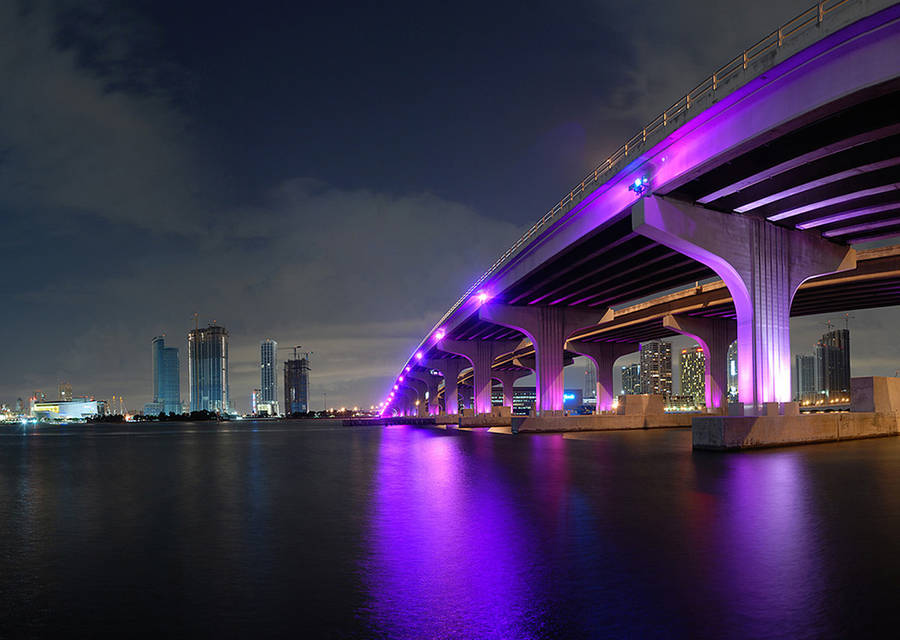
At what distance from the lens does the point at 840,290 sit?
52.4m

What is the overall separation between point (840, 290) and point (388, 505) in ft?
166

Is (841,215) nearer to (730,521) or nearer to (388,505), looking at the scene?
(730,521)

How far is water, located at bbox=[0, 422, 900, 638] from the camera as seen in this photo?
20.5ft

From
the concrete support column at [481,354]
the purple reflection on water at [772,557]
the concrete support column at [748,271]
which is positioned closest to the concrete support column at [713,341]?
the concrete support column at [481,354]

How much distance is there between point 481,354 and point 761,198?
61.6 m

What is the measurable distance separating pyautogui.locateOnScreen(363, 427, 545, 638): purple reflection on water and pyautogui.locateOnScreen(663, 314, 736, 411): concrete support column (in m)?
54.4

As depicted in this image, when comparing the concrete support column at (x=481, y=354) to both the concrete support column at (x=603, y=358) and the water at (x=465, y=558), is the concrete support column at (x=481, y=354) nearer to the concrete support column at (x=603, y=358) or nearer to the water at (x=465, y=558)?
the concrete support column at (x=603, y=358)

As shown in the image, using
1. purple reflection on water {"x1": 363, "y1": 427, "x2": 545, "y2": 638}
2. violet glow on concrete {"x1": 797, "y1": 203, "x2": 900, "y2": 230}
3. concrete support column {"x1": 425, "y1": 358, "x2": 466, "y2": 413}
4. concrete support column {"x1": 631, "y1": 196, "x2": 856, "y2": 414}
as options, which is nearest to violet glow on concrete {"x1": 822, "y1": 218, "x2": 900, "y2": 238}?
violet glow on concrete {"x1": 797, "y1": 203, "x2": 900, "y2": 230}

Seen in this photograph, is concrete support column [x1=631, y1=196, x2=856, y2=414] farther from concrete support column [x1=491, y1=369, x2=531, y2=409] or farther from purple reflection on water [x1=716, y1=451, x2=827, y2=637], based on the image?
concrete support column [x1=491, y1=369, x2=531, y2=409]

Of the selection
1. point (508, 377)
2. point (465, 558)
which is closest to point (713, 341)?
point (465, 558)

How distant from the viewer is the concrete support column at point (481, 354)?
8719 cm

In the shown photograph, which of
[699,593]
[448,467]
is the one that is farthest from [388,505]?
[448,467]

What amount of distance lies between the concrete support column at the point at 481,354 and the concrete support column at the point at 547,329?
25585mm

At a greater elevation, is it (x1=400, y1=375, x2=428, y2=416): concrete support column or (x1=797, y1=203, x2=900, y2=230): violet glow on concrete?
(x1=797, y1=203, x2=900, y2=230): violet glow on concrete
